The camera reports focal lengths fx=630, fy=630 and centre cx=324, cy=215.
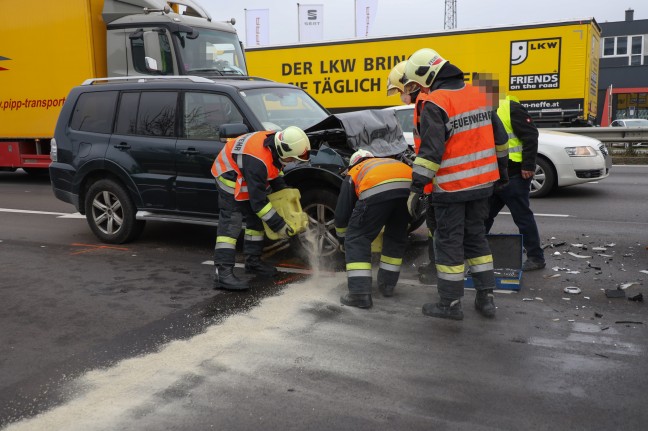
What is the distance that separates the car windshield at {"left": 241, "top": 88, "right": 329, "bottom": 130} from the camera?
6.50m

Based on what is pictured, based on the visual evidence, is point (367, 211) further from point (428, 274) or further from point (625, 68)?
point (625, 68)

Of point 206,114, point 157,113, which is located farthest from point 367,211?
point 157,113

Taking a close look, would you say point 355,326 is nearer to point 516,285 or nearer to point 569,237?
point 516,285

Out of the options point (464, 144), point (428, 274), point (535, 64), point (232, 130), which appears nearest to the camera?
point (464, 144)

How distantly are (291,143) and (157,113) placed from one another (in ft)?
7.74

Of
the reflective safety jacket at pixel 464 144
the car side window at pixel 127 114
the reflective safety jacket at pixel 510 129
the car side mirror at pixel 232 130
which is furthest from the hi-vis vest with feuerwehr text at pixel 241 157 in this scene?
the reflective safety jacket at pixel 510 129

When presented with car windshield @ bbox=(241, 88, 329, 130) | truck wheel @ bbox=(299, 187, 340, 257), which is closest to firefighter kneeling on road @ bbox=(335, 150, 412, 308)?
truck wheel @ bbox=(299, 187, 340, 257)

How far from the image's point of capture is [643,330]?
14.3ft

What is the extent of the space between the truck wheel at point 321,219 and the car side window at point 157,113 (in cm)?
180

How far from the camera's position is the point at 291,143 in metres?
5.28

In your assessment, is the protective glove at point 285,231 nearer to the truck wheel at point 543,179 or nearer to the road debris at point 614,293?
the road debris at point 614,293

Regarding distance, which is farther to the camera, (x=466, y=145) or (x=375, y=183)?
(x=375, y=183)

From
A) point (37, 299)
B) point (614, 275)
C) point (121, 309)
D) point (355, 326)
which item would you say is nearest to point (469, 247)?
point (355, 326)

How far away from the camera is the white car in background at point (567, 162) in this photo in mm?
9930
